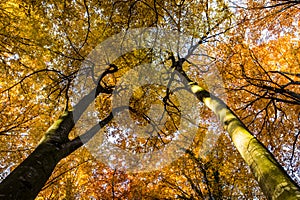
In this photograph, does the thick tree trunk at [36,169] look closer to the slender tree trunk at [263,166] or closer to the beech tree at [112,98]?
the beech tree at [112,98]

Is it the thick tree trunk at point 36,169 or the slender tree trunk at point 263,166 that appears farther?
the thick tree trunk at point 36,169

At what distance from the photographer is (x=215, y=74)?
378 inches

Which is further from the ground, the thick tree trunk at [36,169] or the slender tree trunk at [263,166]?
the thick tree trunk at [36,169]

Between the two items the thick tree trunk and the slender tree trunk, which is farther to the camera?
the thick tree trunk

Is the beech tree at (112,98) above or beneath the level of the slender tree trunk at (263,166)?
above

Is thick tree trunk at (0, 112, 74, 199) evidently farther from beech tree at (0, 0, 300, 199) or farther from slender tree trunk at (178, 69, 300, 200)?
slender tree trunk at (178, 69, 300, 200)

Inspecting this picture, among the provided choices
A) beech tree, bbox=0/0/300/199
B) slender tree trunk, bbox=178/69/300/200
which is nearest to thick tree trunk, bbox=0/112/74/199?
beech tree, bbox=0/0/300/199

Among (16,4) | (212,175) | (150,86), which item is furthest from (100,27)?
(212,175)

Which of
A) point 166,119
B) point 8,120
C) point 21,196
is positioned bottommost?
point 21,196

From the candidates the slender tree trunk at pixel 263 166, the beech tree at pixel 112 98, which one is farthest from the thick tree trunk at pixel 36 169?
the slender tree trunk at pixel 263 166

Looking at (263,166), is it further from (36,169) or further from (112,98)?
(112,98)

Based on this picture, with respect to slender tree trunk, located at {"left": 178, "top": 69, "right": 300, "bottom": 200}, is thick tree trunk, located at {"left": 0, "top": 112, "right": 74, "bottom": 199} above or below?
above

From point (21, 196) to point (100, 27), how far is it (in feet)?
18.2

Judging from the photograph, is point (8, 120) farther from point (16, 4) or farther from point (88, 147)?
point (16, 4)
